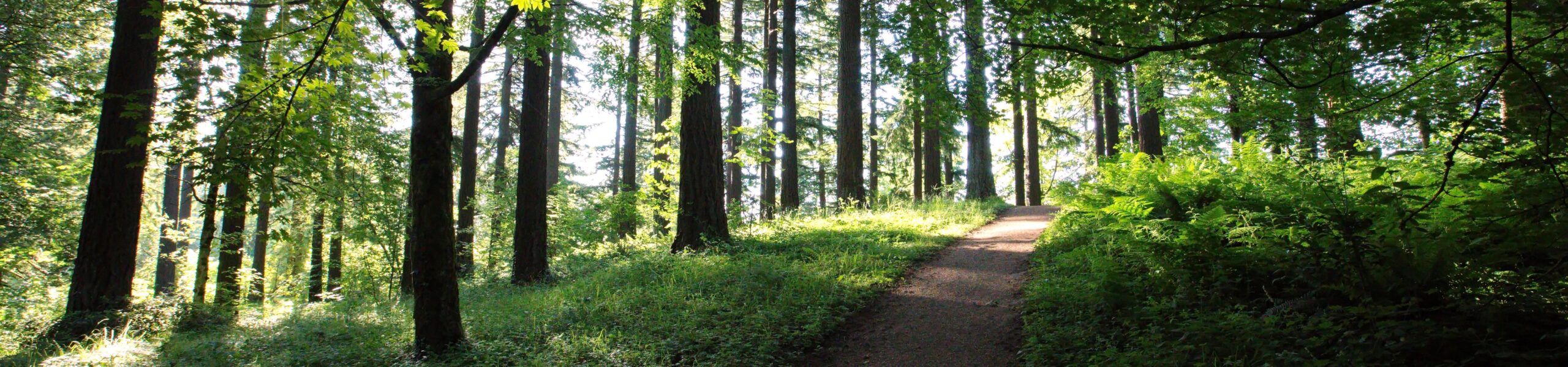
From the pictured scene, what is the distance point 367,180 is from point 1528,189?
1495cm

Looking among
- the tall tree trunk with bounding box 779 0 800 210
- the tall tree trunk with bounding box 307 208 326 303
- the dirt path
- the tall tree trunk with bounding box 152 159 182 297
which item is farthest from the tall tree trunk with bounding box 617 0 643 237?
the tall tree trunk with bounding box 152 159 182 297

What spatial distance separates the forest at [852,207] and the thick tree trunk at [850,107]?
0.11m

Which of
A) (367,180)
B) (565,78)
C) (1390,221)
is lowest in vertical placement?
(1390,221)

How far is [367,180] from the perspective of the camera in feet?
42.4

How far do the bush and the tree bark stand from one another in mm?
7771

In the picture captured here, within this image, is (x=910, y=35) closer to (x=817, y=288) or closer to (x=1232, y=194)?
(x=817, y=288)

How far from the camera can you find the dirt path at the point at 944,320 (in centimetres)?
557

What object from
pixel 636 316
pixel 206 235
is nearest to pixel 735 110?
pixel 206 235

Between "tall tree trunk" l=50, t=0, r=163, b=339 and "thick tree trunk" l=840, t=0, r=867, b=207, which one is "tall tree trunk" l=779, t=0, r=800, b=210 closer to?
"thick tree trunk" l=840, t=0, r=867, b=207

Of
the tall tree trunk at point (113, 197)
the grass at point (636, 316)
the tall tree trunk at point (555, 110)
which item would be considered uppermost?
the tall tree trunk at point (555, 110)

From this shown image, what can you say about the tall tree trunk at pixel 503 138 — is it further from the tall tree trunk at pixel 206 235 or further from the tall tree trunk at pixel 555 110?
the tall tree trunk at pixel 206 235

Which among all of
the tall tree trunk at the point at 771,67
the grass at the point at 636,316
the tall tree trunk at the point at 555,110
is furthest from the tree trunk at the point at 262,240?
the tall tree trunk at the point at 771,67

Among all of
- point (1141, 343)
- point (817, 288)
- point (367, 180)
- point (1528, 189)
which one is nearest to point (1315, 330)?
point (1141, 343)

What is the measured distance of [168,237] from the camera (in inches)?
560
